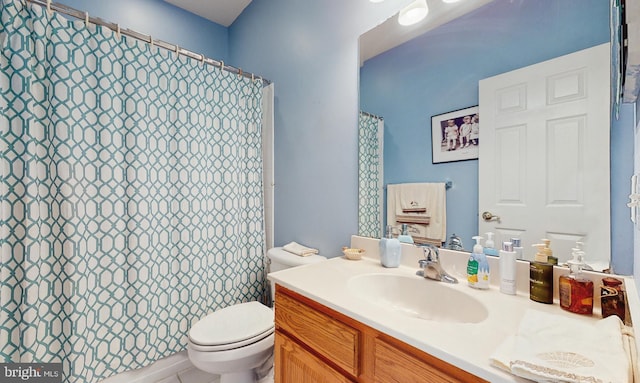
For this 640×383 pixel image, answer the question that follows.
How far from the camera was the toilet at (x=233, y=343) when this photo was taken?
1.18 metres

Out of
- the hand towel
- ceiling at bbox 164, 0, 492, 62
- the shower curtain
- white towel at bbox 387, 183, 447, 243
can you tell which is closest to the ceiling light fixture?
ceiling at bbox 164, 0, 492, 62

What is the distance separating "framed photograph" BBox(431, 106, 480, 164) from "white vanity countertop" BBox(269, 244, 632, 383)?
49cm

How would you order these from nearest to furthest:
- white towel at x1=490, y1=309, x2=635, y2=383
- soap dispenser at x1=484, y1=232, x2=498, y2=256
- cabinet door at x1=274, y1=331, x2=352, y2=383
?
white towel at x1=490, y1=309, x2=635, y2=383
cabinet door at x1=274, y1=331, x2=352, y2=383
soap dispenser at x1=484, y1=232, x2=498, y2=256

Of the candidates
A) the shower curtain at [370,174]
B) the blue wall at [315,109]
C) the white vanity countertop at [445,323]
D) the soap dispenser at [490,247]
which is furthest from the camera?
the blue wall at [315,109]

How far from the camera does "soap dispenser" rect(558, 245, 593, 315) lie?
0.71 metres

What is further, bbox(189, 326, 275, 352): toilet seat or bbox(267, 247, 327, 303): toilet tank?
bbox(267, 247, 327, 303): toilet tank

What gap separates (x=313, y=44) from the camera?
1652mm

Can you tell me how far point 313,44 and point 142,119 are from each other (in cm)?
109

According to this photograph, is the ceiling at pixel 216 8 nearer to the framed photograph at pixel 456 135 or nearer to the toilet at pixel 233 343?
the framed photograph at pixel 456 135

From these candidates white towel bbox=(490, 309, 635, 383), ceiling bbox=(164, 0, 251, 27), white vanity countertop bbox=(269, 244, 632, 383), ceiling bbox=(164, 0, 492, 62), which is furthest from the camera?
ceiling bbox=(164, 0, 251, 27)

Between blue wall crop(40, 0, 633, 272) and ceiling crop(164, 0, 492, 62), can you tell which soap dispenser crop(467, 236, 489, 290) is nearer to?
blue wall crop(40, 0, 633, 272)

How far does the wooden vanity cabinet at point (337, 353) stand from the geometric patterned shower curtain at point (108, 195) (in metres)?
0.89

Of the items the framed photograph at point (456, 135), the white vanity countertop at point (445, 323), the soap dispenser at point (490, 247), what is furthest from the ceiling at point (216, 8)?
the soap dispenser at point (490, 247)

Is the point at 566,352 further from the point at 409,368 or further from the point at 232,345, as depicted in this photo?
the point at 232,345
